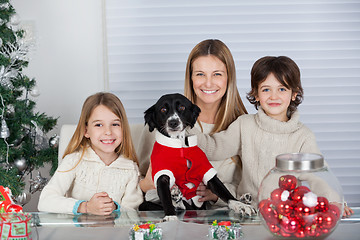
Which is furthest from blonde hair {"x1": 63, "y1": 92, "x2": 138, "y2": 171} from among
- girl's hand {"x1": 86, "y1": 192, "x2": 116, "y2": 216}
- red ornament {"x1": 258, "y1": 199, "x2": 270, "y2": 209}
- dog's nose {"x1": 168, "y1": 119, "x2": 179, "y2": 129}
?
red ornament {"x1": 258, "y1": 199, "x2": 270, "y2": 209}

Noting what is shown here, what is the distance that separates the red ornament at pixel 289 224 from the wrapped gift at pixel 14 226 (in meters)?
0.64

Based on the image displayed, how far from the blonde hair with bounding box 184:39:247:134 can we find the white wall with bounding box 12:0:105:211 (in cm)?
127

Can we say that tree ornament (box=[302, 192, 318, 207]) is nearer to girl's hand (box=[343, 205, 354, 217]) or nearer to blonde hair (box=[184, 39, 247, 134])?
girl's hand (box=[343, 205, 354, 217])

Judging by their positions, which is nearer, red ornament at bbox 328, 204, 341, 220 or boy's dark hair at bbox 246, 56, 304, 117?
red ornament at bbox 328, 204, 341, 220

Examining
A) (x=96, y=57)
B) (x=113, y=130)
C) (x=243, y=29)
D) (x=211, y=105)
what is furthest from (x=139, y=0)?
(x=113, y=130)

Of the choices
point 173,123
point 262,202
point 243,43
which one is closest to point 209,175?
point 173,123

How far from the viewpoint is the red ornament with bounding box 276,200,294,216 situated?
1084mm

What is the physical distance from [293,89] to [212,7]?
1.50 m

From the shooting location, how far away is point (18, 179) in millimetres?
2604

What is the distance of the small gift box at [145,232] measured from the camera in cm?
124

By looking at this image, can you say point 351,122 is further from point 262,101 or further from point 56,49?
point 56,49

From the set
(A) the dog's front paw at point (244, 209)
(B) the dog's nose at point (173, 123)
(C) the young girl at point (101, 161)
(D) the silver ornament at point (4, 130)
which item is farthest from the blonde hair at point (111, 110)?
(A) the dog's front paw at point (244, 209)

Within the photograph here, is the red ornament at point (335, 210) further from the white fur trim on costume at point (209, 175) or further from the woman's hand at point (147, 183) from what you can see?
the woman's hand at point (147, 183)

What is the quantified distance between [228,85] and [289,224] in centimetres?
125
